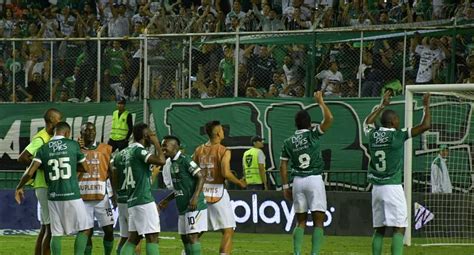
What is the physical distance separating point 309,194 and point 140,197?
3667 mm

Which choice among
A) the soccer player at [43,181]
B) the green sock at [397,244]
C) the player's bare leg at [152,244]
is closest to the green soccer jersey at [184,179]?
the player's bare leg at [152,244]

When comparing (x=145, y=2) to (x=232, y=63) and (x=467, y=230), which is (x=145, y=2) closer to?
(x=232, y=63)

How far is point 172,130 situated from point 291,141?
33.2 ft

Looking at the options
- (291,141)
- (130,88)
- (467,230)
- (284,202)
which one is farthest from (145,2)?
(291,141)

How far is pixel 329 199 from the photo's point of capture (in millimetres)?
26812

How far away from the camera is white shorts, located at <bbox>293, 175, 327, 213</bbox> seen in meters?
19.1

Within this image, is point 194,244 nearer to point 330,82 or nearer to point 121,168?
point 121,168

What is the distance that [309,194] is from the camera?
19.1 meters

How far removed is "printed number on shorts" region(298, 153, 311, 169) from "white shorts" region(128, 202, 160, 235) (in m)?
3.42

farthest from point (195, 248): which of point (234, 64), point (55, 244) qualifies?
point (234, 64)

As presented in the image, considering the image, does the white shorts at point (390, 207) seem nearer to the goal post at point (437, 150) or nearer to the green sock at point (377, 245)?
the green sock at point (377, 245)

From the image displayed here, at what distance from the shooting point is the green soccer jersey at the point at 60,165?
55.3ft

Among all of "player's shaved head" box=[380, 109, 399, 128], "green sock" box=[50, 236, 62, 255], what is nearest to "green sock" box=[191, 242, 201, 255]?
"green sock" box=[50, 236, 62, 255]

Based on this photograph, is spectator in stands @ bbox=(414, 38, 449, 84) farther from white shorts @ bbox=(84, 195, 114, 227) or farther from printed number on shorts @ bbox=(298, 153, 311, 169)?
white shorts @ bbox=(84, 195, 114, 227)
